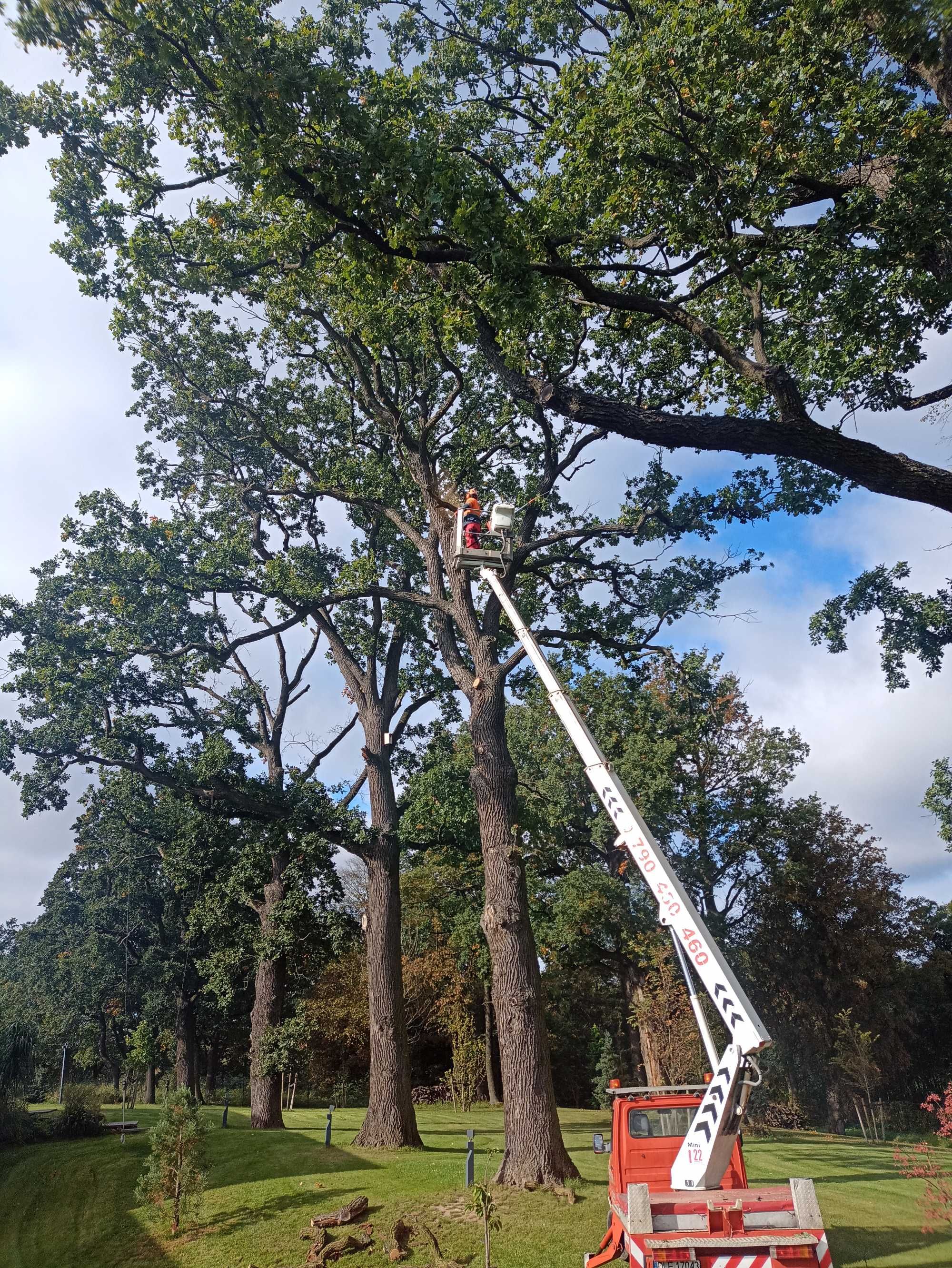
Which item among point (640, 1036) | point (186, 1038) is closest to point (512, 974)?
point (640, 1036)

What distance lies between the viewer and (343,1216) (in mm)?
9445

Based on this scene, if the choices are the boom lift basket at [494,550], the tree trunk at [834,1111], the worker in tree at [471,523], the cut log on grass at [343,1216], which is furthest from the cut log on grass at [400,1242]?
the tree trunk at [834,1111]

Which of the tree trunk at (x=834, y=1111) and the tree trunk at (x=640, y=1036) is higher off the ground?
the tree trunk at (x=640, y=1036)

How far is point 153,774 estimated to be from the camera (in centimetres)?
1681

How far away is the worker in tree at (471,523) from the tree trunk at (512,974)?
11.2 feet

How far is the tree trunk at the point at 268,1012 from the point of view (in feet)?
64.0

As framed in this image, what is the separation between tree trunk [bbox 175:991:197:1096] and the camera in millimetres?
28891

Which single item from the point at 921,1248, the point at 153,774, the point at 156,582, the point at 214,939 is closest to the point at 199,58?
the point at 156,582

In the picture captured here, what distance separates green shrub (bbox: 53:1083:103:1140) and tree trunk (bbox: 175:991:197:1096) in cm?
847

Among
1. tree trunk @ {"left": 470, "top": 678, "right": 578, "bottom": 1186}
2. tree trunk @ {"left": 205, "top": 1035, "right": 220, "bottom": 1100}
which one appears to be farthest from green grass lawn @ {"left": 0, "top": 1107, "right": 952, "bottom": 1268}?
tree trunk @ {"left": 205, "top": 1035, "right": 220, "bottom": 1100}

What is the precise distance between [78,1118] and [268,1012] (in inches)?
208

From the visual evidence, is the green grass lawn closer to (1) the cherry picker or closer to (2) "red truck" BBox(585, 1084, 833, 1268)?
(1) the cherry picker

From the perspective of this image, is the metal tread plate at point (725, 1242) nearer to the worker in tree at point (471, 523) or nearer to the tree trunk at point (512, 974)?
the tree trunk at point (512, 974)

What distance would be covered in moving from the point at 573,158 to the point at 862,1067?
87.9 ft
